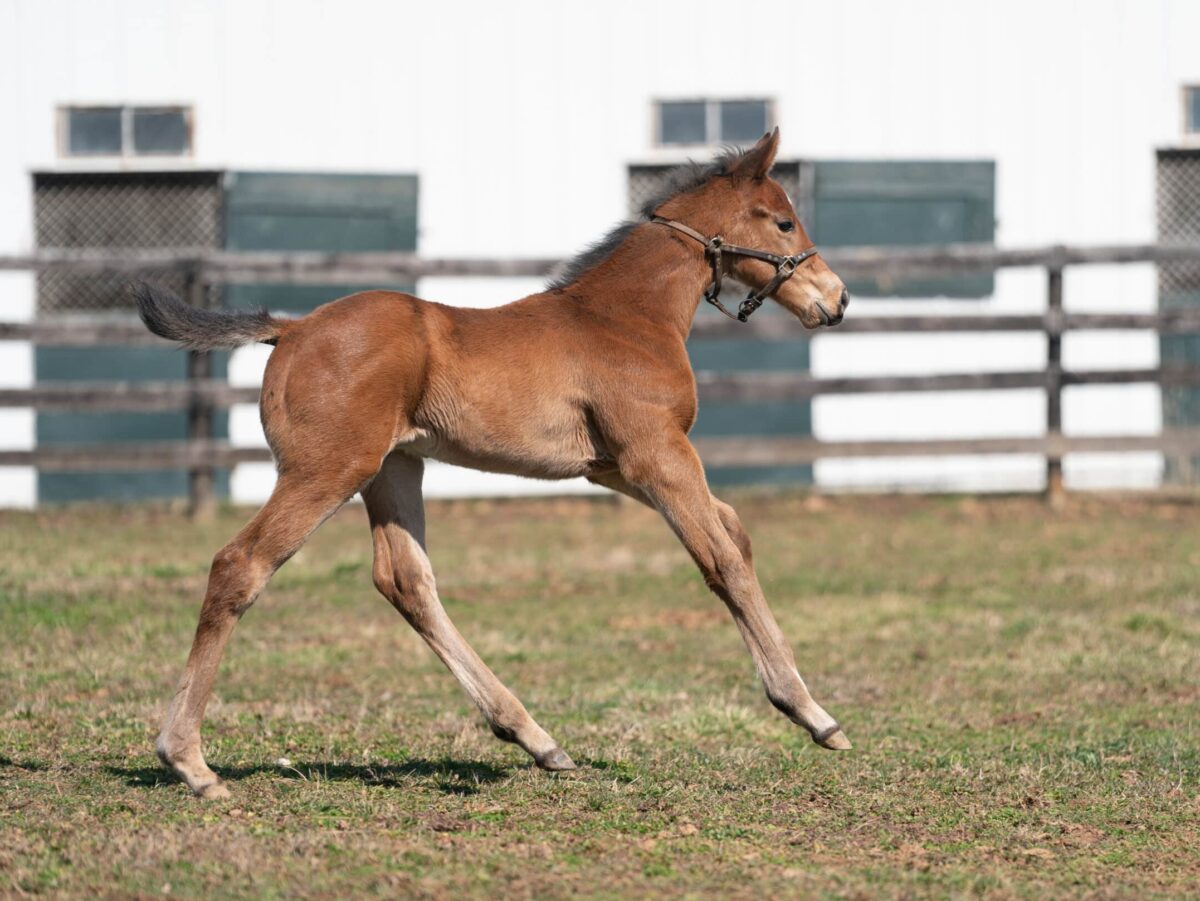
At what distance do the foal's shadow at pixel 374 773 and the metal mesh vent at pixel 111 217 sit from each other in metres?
9.86

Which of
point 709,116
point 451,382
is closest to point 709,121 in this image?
point 709,116

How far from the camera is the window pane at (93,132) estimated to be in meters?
14.6

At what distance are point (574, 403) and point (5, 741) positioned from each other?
8.07 ft

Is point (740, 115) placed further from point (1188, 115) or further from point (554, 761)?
point (554, 761)

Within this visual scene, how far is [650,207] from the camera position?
5984mm

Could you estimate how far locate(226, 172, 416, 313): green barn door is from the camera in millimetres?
14648

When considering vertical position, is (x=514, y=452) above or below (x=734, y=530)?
above

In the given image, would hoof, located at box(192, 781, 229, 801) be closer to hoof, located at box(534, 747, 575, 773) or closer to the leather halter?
hoof, located at box(534, 747, 575, 773)

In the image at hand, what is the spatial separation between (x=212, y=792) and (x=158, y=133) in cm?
1081

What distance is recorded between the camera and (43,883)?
398 cm

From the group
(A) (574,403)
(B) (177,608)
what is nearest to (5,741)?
(A) (574,403)

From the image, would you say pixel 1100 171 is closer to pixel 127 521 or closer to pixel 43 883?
pixel 127 521

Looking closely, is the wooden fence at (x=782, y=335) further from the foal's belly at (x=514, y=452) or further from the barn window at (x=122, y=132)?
the foal's belly at (x=514, y=452)

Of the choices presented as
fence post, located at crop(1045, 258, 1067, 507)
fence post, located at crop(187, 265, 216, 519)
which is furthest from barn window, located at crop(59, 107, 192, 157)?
fence post, located at crop(1045, 258, 1067, 507)
